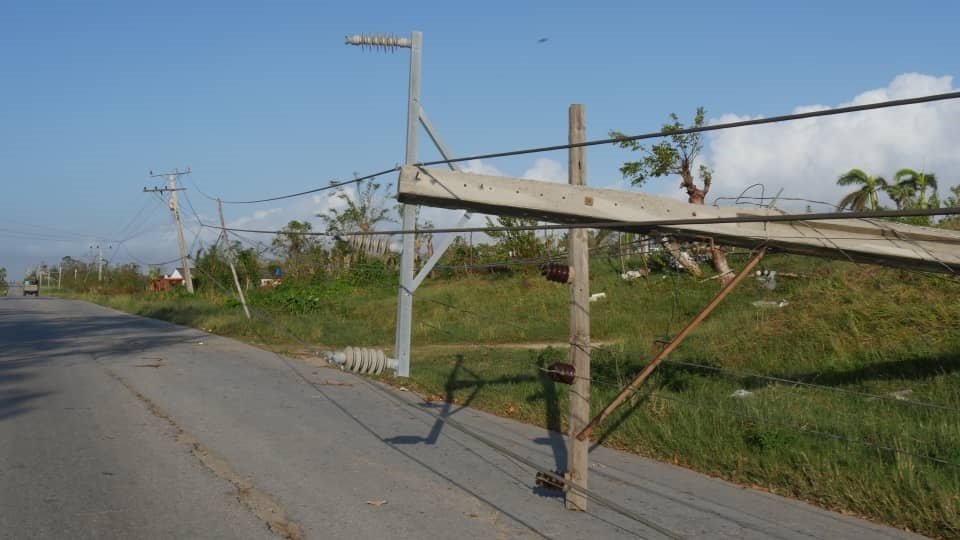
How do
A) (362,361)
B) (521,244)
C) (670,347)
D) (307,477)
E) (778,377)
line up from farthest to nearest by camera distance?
(521,244) < (362,361) < (778,377) < (307,477) < (670,347)

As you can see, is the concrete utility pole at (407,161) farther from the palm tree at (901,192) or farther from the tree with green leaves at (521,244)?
the palm tree at (901,192)

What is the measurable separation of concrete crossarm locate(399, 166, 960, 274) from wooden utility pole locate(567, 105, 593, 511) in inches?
11.6

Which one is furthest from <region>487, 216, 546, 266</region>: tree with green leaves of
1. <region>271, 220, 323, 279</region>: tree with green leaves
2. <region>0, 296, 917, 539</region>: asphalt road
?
<region>0, 296, 917, 539</region>: asphalt road

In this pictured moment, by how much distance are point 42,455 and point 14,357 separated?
986cm

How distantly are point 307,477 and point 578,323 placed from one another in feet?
8.76

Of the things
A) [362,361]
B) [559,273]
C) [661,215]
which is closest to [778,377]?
[661,215]

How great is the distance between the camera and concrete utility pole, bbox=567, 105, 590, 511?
22.9ft

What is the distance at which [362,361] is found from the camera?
1446 centimetres

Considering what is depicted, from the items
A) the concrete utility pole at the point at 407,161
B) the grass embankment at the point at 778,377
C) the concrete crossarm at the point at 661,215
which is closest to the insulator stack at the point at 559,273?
the concrete crossarm at the point at 661,215

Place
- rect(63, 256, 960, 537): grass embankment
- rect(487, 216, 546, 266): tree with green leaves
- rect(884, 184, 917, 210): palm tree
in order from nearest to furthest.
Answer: rect(63, 256, 960, 537): grass embankment → rect(884, 184, 917, 210): palm tree → rect(487, 216, 546, 266): tree with green leaves

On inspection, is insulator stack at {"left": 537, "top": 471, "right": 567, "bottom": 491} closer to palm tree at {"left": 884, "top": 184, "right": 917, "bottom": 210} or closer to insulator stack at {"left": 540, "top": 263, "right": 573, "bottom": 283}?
insulator stack at {"left": 540, "top": 263, "right": 573, "bottom": 283}

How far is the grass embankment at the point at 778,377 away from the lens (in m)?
7.29

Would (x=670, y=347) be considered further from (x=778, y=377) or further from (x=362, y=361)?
(x=362, y=361)

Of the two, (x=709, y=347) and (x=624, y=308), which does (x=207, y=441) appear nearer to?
(x=709, y=347)
